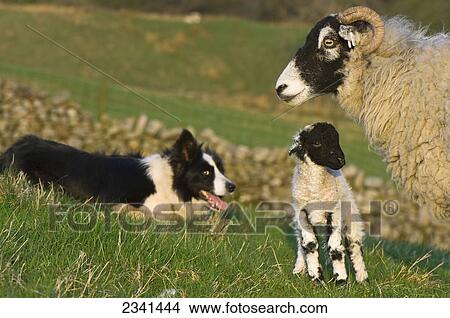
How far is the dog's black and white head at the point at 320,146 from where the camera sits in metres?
6.93

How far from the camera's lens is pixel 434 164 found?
709cm

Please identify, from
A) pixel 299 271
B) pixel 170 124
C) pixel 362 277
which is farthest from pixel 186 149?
pixel 170 124

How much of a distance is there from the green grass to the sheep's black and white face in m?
1.70

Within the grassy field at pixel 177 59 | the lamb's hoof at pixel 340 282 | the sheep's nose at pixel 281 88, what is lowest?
the grassy field at pixel 177 59

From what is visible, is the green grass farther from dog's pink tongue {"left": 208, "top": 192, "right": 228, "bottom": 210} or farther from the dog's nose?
dog's pink tongue {"left": 208, "top": 192, "right": 228, "bottom": 210}

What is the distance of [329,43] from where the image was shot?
757 cm

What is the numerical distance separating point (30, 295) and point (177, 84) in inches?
1523

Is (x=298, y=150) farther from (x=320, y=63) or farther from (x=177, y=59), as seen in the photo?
(x=177, y=59)

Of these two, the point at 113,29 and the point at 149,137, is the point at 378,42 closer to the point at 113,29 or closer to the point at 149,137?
the point at 149,137

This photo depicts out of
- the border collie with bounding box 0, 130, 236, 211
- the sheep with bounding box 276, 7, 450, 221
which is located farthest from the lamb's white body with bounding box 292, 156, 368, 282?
the border collie with bounding box 0, 130, 236, 211

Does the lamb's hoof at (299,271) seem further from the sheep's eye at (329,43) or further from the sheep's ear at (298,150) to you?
the sheep's eye at (329,43)

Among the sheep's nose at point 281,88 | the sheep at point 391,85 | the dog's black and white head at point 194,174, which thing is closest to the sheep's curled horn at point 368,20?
the sheep at point 391,85

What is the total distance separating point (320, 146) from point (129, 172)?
12.8 feet

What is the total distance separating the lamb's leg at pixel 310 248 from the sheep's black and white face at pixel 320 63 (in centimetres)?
129
